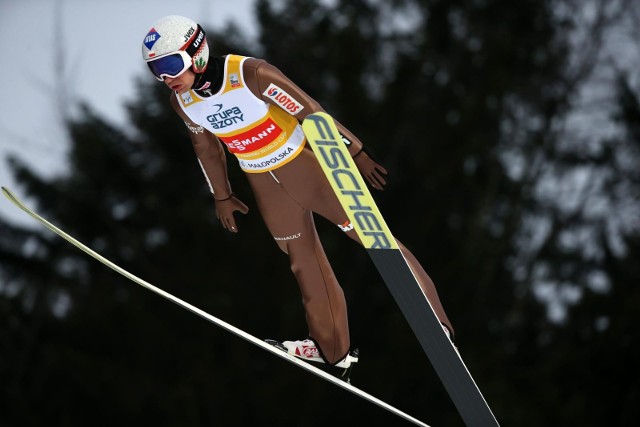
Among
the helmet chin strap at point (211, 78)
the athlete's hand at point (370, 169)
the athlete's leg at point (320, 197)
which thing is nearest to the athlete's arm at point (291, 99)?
the athlete's hand at point (370, 169)

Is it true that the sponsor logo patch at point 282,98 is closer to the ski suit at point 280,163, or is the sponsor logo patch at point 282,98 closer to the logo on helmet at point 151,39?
the ski suit at point 280,163

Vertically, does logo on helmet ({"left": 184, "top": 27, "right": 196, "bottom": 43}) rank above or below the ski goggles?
above

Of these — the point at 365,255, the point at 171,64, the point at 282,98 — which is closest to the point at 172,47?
the point at 171,64

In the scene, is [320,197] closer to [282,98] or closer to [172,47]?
[282,98]

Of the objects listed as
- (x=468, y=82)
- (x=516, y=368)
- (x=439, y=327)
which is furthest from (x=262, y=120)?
(x=468, y=82)

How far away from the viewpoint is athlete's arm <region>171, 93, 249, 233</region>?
4766mm

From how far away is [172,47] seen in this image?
14.1ft

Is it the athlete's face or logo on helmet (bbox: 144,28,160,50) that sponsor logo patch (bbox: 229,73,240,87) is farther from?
logo on helmet (bbox: 144,28,160,50)

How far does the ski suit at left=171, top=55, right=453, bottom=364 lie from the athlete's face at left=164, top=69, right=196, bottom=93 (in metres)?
0.08

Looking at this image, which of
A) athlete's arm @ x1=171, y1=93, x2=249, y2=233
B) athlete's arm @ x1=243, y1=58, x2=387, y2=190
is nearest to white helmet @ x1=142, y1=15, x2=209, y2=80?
athlete's arm @ x1=243, y1=58, x2=387, y2=190

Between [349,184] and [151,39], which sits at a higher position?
[151,39]

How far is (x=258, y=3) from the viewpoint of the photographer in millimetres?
17328

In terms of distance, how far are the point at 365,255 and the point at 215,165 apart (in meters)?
8.70

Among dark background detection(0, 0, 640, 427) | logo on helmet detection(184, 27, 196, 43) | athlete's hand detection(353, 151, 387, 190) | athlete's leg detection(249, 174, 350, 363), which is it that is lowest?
dark background detection(0, 0, 640, 427)
